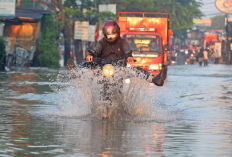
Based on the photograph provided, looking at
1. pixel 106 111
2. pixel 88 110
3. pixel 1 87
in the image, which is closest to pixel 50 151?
pixel 106 111

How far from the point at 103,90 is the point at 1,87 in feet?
31.1

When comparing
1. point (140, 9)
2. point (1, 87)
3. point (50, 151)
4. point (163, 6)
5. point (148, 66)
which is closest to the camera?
point (50, 151)

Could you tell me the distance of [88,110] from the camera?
43.4 ft

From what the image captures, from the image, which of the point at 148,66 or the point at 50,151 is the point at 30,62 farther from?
the point at 50,151

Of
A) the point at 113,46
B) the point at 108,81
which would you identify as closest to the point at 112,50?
the point at 113,46

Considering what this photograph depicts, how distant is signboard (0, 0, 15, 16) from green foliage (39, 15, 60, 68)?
652cm

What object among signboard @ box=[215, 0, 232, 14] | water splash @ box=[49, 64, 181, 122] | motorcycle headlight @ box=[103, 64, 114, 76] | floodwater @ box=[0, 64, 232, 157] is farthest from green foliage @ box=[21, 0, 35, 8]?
motorcycle headlight @ box=[103, 64, 114, 76]

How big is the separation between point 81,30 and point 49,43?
21.9 ft

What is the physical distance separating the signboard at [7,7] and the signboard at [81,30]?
13.3 metres

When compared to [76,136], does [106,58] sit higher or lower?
higher

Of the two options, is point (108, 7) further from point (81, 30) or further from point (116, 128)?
point (116, 128)

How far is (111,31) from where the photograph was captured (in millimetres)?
12336

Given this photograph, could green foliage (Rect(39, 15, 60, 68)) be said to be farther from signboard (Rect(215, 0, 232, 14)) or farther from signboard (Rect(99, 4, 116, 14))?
signboard (Rect(215, 0, 232, 14))

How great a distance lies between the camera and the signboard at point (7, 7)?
38.0 metres
